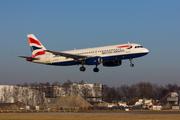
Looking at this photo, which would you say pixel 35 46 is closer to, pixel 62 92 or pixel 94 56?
pixel 94 56

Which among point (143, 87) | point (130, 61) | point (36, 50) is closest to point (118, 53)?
point (130, 61)

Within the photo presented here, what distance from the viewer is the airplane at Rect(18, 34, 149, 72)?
59562 mm

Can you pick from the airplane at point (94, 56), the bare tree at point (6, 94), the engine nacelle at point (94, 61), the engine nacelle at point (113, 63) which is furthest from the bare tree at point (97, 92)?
the engine nacelle at point (94, 61)

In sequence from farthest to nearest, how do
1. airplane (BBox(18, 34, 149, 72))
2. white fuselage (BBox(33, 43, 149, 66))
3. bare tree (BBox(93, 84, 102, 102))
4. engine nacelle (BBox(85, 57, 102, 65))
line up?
1. bare tree (BBox(93, 84, 102, 102))
2. engine nacelle (BBox(85, 57, 102, 65))
3. airplane (BBox(18, 34, 149, 72))
4. white fuselage (BBox(33, 43, 149, 66))

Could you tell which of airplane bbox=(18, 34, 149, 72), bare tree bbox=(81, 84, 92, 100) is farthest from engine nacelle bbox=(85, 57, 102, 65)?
bare tree bbox=(81, 84, 92, 100)

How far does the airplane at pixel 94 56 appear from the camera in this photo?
59562mm

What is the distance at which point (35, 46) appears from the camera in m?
75.1

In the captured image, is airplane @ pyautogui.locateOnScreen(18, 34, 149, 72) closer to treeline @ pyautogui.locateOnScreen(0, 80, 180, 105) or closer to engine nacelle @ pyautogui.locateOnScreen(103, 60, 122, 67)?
engine nacelle @ pyautogui.locateOnScreen(103, 60, 122, 67)

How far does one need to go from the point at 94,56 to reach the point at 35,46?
20.4 m

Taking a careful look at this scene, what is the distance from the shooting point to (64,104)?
11988 centimetres

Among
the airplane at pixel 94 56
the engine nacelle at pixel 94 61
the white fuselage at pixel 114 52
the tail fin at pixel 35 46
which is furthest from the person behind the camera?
the tail fin at pixel 35 46

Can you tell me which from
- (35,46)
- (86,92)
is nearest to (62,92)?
(86,92)

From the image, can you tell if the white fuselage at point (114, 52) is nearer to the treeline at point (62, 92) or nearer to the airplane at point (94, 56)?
the airplane at point (94, 56)

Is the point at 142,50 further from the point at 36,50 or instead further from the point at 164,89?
the point at 164,89
